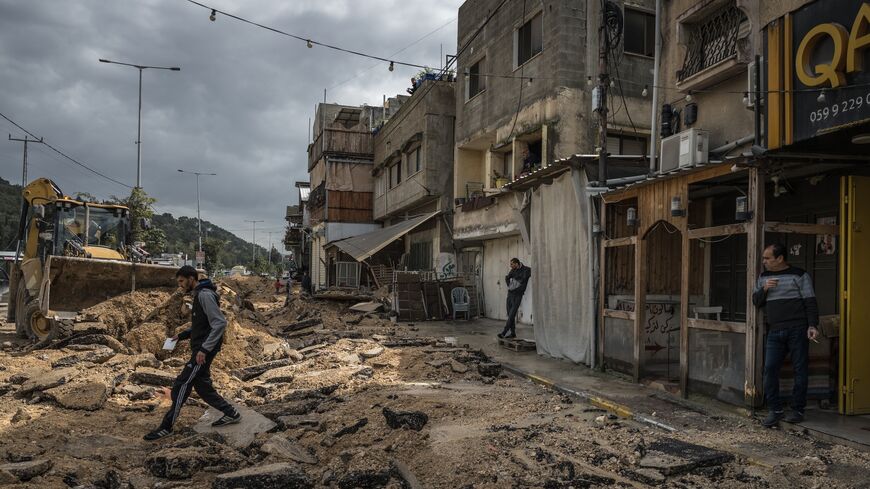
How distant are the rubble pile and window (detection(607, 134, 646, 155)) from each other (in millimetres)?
8171

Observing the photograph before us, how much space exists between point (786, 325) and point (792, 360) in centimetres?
44

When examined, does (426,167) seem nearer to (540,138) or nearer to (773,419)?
(540,138)

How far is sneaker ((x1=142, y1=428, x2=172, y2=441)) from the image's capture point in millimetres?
6473

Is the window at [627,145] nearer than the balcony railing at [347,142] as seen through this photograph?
Yes

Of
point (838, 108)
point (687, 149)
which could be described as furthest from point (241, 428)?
point (687, 149)

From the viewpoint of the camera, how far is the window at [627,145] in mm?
16422

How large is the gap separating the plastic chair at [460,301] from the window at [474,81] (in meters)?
6.83

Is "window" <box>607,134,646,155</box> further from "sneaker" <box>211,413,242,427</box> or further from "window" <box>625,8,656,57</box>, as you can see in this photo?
"sneaker" <box>211,413,242,427</box>

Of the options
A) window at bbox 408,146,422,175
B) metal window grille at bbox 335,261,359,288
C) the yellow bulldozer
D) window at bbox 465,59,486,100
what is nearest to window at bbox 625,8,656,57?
window at bbox 465,59,486,100

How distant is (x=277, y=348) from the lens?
12367mm

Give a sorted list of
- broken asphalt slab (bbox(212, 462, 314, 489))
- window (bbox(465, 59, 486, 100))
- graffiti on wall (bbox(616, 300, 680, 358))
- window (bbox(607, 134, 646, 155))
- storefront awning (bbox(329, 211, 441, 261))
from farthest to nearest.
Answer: storefront awning (bbox(329, 211, 441, 261)) < window (bbox(465, 59, 486, 100)) < window (bbox(607, 134, 646, 155)) < graffiti on wall (bbox(616, 300, 680, 358)) < broken asphalt slab (bbox(212, 462, 314, 489))

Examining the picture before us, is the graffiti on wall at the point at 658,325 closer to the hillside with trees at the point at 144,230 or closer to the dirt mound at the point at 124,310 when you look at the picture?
the dirt mound at the point at 124,310

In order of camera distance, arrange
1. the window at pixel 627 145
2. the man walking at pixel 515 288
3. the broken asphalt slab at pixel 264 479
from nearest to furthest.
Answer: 1. the broken asphalt slab at pixel 264 479
2. the man walking at pixel 515 288
3. the window at pixel 627 145

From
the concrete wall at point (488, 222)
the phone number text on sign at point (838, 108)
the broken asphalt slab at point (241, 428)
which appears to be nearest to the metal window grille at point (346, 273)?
the concrete wall at point (488, 222)
